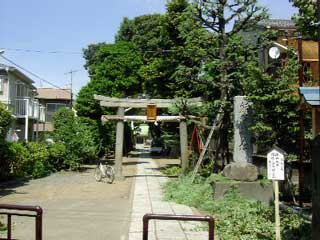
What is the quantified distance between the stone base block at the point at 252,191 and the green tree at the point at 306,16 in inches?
199

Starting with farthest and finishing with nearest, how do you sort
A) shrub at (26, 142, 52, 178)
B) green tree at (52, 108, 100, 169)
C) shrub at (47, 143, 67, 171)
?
1. green tree at (52, 108, 100, 169)
2. shrub at (47, 143, 67, 171)
3. shrub at (26, 142, 52, 178)

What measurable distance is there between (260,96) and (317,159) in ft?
26.2

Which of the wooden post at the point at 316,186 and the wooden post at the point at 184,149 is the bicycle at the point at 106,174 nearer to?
the wooden post at the point at 184,149

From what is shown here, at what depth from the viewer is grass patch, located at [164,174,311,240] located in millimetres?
9283

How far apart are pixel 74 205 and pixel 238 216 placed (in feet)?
18.9

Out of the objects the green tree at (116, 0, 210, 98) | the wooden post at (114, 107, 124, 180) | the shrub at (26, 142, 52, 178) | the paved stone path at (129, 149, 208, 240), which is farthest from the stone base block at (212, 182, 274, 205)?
the shrub at (26, 142, 52, 178)

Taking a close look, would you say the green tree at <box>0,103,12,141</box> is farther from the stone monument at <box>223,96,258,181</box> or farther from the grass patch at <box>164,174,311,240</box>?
the stone monument at <box>223,96,258,181</box>

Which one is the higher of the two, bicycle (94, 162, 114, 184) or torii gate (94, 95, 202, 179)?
torii gate (94, 95, 202, 179)

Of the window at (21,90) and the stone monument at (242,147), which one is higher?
the window at (21,90)

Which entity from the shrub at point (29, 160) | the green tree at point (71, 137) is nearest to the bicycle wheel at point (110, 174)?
the shrub at point (29, 160)

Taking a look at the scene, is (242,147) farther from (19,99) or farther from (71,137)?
(19,99)

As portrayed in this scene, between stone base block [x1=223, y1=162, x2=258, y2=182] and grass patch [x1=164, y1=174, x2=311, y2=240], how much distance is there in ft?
1.31

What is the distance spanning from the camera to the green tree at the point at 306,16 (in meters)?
9.99

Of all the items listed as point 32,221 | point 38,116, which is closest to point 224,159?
point 32,221
